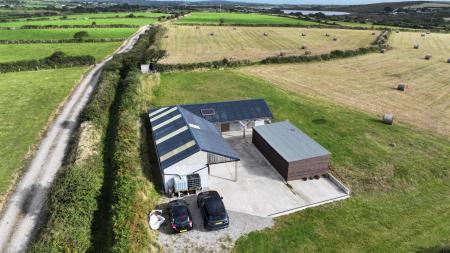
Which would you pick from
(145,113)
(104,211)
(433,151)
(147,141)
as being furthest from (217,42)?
(104,211)

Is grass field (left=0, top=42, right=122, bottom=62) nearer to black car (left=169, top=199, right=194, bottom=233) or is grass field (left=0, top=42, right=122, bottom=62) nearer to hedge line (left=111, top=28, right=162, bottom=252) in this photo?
hedge line (left=111, top=28, right=162, bottom=252)

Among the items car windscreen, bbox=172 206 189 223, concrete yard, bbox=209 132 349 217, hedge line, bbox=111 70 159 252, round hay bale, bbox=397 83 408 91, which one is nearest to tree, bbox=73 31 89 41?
hedge line, bbox=111 70 159 252

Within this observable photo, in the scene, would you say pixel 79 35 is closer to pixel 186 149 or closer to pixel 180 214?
pixel 186 149

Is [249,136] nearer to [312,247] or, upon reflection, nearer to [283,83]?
[312,247]

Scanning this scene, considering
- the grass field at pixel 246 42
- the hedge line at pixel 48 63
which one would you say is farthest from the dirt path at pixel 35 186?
the grass field at pixel 246 42

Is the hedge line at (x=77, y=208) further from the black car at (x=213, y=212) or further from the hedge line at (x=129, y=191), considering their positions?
the black car at (x=213, y=212)

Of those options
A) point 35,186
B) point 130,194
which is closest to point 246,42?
point 35,186
